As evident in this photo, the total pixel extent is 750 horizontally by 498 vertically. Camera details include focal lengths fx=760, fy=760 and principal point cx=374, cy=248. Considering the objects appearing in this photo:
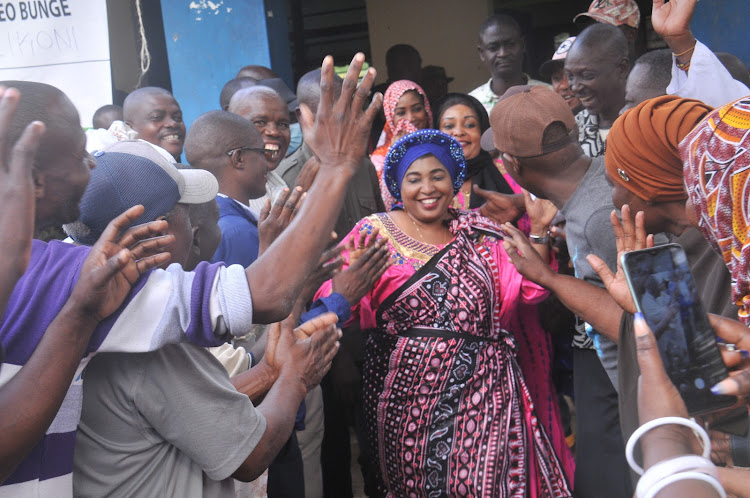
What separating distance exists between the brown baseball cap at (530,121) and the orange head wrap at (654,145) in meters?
0.75

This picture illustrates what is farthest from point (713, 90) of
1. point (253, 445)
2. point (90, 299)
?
point (90, 299)

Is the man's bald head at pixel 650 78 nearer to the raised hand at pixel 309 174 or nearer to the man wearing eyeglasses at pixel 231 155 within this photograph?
the raised hand at pixel 309 174

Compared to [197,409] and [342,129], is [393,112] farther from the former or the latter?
[197,409]

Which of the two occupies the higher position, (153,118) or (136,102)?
(136,102)

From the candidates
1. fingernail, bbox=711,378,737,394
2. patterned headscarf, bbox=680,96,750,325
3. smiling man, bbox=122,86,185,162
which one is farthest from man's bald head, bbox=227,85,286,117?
fingernail, bbox=711,378,737,394

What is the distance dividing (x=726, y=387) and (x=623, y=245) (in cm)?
94

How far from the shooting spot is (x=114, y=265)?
143 cm

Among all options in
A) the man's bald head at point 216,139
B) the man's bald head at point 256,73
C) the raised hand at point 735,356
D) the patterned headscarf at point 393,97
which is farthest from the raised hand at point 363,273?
the man's bald head at point 256,73

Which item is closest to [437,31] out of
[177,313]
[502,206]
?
[502,206]

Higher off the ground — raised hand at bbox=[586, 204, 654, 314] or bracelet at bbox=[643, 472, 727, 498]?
raised hand at bbox=[586, 204, 654, 314]

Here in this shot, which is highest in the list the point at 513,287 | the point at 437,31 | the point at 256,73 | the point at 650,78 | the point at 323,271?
the point at 437,31

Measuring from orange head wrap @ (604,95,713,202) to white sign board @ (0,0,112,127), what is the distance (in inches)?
141

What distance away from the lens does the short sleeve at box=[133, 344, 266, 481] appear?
64.7 inches

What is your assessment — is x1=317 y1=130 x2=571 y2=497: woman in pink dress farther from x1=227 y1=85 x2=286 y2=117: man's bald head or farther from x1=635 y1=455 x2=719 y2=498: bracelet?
x1=635 y1=455 x2=719 y2=498: bracelet
